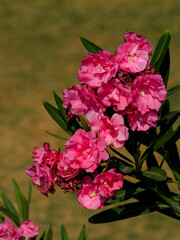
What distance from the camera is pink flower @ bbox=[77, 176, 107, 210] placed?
44.1 inches

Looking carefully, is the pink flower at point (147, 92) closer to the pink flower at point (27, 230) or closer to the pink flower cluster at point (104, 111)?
the pink flower cluster at point (104, 111)

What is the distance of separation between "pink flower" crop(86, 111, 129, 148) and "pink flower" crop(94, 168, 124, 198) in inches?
2.6

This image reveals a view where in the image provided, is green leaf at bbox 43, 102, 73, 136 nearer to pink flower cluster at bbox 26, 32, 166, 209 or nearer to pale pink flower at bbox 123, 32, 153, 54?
pink flower cluster at bbox 26, 32, 166, 209

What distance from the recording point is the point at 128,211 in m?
1.36

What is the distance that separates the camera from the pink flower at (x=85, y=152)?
1.07 m

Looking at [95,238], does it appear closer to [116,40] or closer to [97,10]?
[116,40]

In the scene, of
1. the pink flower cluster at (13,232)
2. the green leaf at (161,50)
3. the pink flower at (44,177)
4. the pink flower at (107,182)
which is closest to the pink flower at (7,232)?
the pink flower cluster at (13,232)

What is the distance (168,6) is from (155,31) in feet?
2.07

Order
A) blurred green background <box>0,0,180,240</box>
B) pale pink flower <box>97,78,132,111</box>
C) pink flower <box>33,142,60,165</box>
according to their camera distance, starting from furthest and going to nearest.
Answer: blurred green background <box>0,0,180,240</box>
pink flower <box>33,142,60,165</box>
pale pink flower <box>97,78,132,111</box>

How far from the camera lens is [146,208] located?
1.38m

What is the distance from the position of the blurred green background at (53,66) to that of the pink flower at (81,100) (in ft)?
9.38

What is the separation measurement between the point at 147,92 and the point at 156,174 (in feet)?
0.78

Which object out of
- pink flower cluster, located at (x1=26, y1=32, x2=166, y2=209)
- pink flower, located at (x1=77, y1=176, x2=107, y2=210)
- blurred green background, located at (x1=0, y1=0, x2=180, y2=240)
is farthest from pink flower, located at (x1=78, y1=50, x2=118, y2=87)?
blurred green background, located at (x1=0, y1=0, x2=180, y2=240)

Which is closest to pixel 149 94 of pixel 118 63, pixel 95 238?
pixel 118 63
